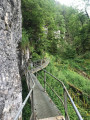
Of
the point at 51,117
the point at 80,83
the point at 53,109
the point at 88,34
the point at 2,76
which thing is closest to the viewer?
the point at 51,117

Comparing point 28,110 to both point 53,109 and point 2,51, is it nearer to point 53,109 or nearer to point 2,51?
point 53,109

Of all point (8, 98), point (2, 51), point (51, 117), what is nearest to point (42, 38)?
point (2, 51)

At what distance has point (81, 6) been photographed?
19031mm

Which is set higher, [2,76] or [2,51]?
[2,51]

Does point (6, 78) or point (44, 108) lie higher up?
point (6, 78)

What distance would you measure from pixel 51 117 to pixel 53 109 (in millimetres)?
441

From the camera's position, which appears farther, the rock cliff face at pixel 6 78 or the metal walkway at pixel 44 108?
the rock cliff face at pixel 6 78

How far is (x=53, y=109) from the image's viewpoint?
2936 mm

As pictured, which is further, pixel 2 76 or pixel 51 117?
pixel 2 76

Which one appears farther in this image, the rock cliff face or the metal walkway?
the rock cliff face

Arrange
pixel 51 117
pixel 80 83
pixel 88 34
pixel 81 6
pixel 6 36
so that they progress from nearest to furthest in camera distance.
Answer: pixel 51 117 < pixel 6 36 < pixel 80 83 < pixel 88 34 < pixel 81 6

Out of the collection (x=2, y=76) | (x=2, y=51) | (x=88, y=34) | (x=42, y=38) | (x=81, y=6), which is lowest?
(x=2, y=76)

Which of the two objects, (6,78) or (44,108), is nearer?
(44,108)

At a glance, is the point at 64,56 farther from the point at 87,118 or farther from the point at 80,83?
the point at 87,118
